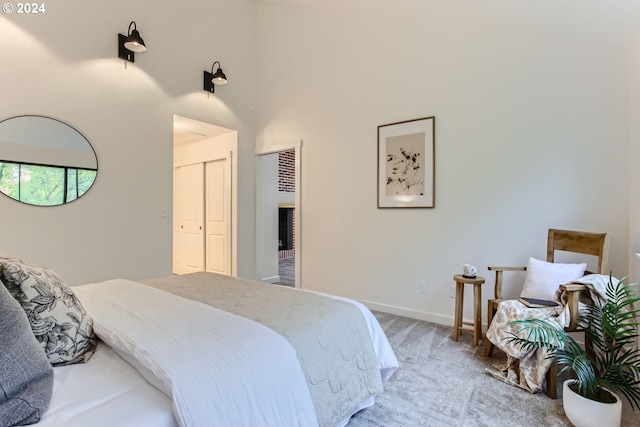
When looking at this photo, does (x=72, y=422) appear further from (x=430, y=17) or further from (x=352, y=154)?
(x=430, y=17)

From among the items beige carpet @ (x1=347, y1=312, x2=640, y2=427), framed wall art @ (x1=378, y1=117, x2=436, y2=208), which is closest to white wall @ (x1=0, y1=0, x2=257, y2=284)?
framed wall art @ (x1=378, y1=117, x2=436, y2=208)

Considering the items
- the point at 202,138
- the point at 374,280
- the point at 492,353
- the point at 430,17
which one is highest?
the point at 430,17

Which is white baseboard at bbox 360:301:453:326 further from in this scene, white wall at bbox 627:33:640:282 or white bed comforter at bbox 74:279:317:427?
white bed comforter at bbox 74:279:317:427

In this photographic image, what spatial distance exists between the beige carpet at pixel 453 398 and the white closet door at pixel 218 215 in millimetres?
2962

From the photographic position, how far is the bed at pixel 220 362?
860 millimetres

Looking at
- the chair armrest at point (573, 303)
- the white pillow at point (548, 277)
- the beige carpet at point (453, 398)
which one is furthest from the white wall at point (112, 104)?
the chair armrest at point (573, 303)

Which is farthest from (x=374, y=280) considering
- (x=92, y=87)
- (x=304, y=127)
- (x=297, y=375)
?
(x=92, y=87)

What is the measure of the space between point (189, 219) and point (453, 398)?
464cm

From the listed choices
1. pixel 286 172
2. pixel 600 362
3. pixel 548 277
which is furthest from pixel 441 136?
pixel 286 172

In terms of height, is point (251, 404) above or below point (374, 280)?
above

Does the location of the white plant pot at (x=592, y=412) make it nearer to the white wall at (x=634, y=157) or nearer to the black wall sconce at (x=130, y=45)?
the white wall at (x=634, y=157)

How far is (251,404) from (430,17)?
347 cm

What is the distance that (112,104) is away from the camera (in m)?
3.10

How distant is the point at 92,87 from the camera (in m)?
2.97
